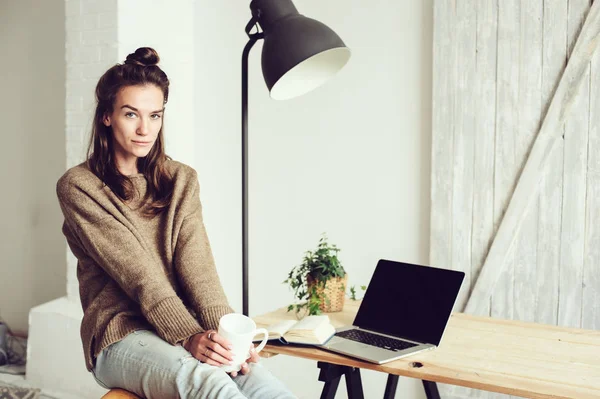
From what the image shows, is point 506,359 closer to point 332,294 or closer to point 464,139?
point 332,294

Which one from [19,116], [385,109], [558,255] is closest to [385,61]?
[385,109]

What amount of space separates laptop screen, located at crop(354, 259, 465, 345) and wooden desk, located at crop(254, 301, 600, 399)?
7 cm

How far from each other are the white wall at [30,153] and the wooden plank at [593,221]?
279 centimetres

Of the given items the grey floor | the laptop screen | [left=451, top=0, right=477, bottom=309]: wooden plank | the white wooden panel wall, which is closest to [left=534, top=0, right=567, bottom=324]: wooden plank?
the white wooden panel wall

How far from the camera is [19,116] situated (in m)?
3.78

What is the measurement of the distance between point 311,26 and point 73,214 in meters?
0.85

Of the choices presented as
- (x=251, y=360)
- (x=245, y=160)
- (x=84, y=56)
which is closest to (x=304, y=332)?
(x=251, y=360)

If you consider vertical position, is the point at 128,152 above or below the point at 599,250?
above

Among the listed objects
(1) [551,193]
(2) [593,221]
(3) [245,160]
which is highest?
(3) [245,160]

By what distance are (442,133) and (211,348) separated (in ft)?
5.09

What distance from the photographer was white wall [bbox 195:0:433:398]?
111 inches

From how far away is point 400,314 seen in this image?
188cm

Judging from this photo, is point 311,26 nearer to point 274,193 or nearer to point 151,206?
point 151,206

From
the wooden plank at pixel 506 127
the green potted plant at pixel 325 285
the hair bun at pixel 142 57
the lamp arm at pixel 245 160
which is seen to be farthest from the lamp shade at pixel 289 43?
the wooden plank at pixel 506 127
